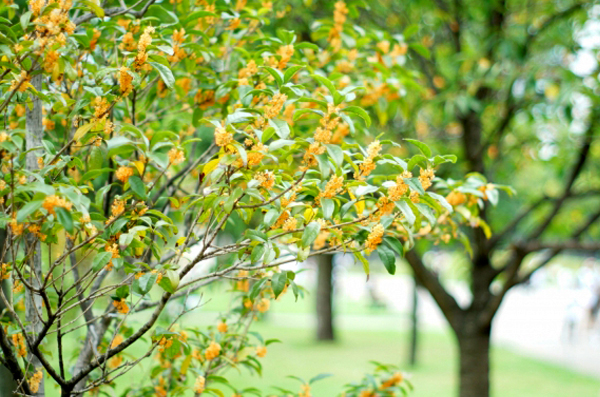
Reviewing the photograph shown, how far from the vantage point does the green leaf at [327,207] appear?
1.24m

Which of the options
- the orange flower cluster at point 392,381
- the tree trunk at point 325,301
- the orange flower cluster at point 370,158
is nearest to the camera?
the orange flower cluster at point 370,158

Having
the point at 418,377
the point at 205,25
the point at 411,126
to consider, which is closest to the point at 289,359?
the point at 418,377

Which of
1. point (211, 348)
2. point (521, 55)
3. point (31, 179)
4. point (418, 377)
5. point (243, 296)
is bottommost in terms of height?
point (418, 377)

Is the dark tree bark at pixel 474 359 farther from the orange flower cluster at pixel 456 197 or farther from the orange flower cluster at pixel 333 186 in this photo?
the orange flower cluster at pixel 333 186

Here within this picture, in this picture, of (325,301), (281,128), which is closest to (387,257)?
(281,128)

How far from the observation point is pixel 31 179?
4.09 feet

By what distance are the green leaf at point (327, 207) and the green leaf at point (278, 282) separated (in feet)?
0.78

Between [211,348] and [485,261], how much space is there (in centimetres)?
247

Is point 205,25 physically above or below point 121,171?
above

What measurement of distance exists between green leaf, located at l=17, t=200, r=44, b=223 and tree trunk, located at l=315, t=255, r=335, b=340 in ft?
27.6

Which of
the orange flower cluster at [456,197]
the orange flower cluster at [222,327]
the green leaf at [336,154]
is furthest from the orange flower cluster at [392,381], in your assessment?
the green leaf at [336,154]

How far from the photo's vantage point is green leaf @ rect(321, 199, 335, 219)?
1236 millimetres

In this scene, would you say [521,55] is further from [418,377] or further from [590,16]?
[418,377]

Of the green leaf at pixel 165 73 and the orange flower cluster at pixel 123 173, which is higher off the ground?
the green leaf at pixel 165 73
